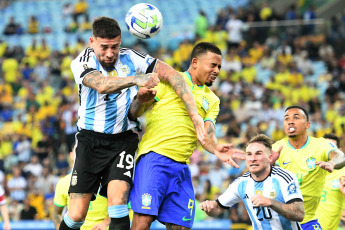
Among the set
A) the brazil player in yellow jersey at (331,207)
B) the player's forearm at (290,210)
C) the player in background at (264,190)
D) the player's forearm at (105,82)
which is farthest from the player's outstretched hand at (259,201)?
the brazil player in yellow jersey at (331,207)

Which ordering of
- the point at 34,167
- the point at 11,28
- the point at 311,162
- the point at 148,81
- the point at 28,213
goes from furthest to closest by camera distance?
the point at 11,28 < the point at 34,167 < the point at 28,213 < the point at 311,162 < the point at 148,81

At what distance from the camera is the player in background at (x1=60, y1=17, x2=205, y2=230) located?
642cm

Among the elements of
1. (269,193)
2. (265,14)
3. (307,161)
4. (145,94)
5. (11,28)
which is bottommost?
(269,193)

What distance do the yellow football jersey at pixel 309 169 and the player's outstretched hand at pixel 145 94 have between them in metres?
2.53

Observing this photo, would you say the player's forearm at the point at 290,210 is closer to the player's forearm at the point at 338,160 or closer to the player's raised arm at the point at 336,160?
the player's raised arm at the point at 336,160

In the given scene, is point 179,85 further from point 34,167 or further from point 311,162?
point 34,167

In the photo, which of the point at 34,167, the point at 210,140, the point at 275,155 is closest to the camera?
the point at 210,140

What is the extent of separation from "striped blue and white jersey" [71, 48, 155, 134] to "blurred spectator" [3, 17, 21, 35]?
1877cm

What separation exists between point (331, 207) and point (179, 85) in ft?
12.3

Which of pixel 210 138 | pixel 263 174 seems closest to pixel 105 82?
pixel 210 138

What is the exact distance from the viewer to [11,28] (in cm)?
2448

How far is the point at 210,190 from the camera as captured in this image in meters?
15.4

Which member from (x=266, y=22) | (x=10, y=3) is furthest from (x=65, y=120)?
(x=10, y=3)

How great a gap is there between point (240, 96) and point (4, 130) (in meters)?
7.91
